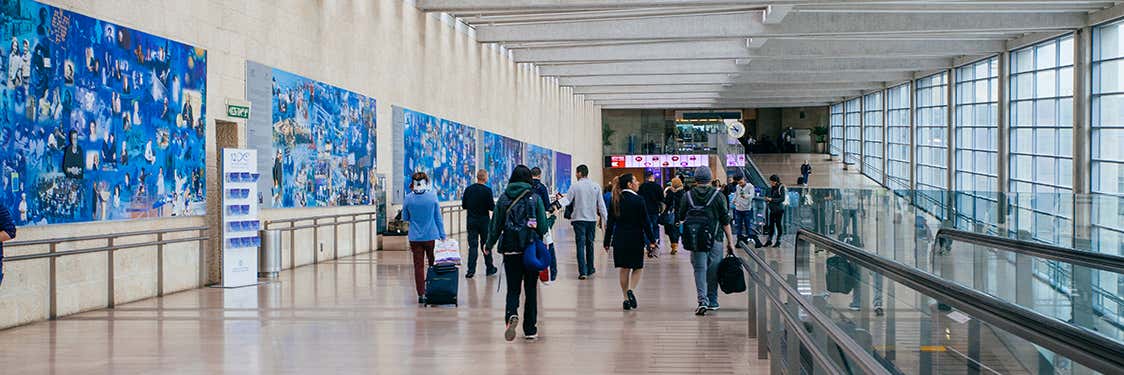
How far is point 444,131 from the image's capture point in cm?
2783

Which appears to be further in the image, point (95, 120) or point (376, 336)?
point (95, 120)

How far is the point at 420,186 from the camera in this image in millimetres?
12609

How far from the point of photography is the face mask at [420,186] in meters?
12.6

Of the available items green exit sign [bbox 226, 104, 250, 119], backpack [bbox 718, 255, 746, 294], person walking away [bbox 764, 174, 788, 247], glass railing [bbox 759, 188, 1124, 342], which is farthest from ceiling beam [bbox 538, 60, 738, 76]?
A: backpack [bbox 718, 255, 746, 294]

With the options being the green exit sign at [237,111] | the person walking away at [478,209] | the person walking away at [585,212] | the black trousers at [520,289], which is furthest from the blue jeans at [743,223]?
the black trousers at [520,289]

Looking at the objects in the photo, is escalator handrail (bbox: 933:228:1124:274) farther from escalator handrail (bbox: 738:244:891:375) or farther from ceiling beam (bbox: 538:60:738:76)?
ceiling beam (bbox: 538:60:738:76)

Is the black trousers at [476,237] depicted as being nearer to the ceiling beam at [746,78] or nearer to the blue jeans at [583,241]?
Result: the blue jeans at [583,241]

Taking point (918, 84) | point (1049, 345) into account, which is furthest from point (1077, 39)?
point (1049, 345)

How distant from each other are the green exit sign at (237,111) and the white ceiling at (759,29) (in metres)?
9.20

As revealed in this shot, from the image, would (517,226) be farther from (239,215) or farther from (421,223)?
(239,215)

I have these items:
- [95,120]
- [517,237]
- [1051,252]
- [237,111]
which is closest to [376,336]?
[517,237]

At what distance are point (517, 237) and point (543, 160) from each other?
36.6m

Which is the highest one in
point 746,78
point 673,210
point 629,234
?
point 746,78

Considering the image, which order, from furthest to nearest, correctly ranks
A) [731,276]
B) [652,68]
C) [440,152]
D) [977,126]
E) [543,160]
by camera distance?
1. [543,160]
2. [652,68]
3. [977,126]
4. [440,152]
5. [731,276]
